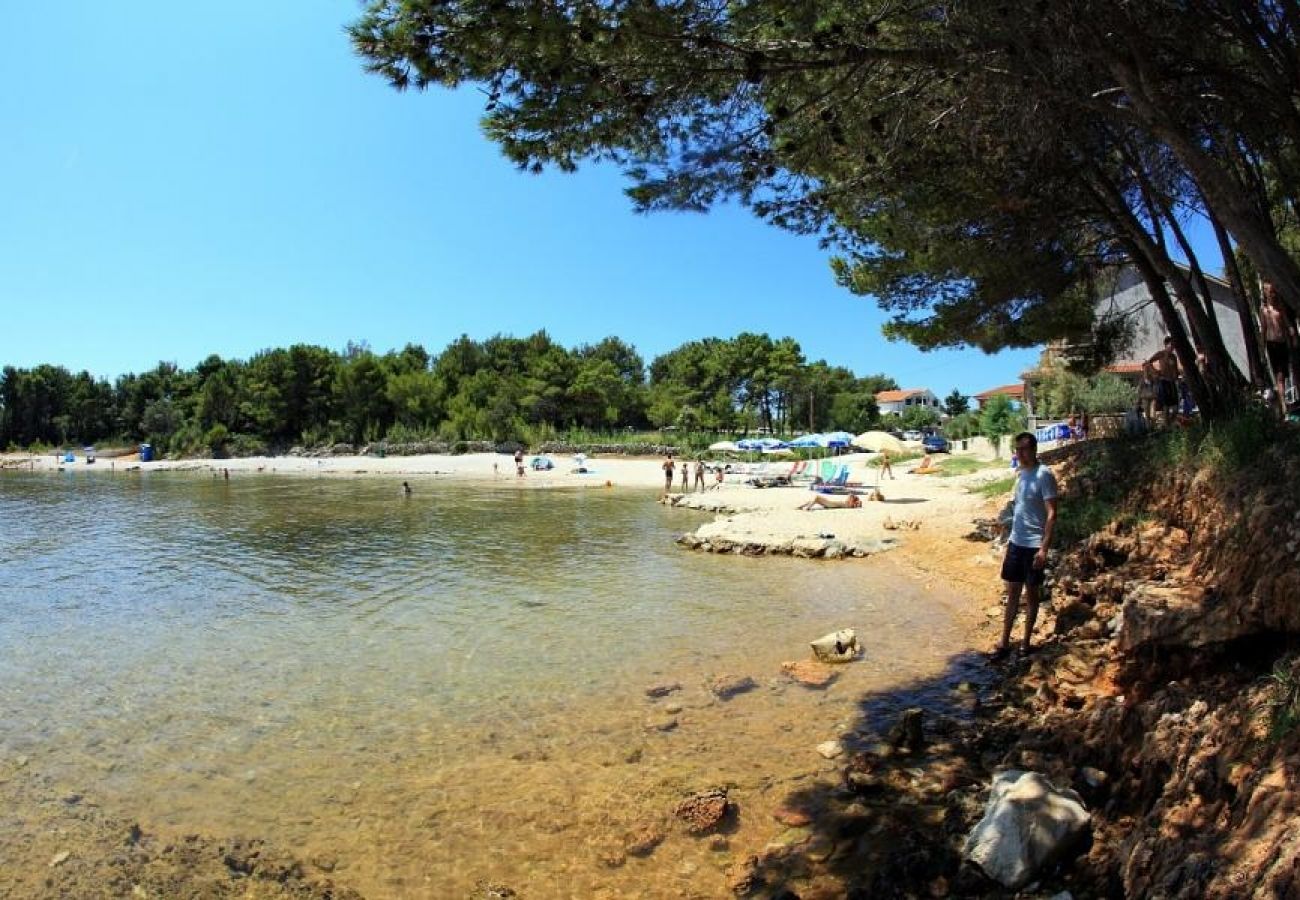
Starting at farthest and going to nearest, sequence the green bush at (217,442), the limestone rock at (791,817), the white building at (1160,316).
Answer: the green bush at (217,442) < the white building at (1160,316) < the limestone rock at (791,817)

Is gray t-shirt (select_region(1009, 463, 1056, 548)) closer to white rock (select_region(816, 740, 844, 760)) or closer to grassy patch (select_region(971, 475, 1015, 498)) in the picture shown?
white rock (select_region(816, 740, 844, 760))

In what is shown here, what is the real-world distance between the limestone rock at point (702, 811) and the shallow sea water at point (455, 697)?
116 millimetres

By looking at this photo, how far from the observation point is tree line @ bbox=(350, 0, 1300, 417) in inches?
207

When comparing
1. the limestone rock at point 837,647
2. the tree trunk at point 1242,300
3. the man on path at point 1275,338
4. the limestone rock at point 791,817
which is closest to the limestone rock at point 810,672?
the limestone rock at point 837,647

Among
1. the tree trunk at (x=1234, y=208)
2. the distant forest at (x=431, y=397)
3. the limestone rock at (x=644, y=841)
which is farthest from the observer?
the distant forest at (x=431, y=397)

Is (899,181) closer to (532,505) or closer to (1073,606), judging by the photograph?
(1073,606)

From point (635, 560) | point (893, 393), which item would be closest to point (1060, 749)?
point (635, 560)

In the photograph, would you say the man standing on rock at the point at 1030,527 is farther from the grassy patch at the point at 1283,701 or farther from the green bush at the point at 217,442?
the green bush at the point at 217,442

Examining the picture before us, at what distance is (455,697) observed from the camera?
8367mm

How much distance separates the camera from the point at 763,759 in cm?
631

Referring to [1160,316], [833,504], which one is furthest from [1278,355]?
[833,504]

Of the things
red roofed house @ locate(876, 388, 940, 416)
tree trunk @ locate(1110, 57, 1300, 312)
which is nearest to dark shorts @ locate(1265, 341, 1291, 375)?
tree trunk @ locate(1110, 57, 1300, 312)

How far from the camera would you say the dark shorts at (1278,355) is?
9156mm

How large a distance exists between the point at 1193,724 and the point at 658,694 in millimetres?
5072
